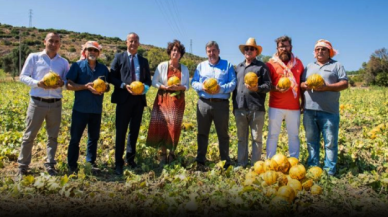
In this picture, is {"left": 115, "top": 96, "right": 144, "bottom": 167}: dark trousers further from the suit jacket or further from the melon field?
A: the melon field

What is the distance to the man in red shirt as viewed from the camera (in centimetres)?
482

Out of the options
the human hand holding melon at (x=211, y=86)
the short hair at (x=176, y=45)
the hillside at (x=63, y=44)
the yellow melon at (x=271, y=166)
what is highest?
the hillside at (x=63, y=44)

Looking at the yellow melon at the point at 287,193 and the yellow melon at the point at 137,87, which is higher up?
the yellow melon at the point at 137,87

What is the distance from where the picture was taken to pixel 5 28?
80.0 m

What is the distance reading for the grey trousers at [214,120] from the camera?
5.10m

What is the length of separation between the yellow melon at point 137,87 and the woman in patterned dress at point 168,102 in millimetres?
413

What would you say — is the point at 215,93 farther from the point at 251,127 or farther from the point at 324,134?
the point at 324,134

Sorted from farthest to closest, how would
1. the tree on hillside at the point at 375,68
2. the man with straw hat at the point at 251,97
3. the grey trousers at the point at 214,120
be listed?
the tree on hillside at the point at 375,68
the grey trousers at the point at 214,120
the man with straw hat at the point at 251,97

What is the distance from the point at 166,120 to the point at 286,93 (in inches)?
82.4

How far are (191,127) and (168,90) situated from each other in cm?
320

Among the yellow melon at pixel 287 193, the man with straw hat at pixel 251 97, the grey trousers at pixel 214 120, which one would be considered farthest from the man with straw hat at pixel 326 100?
the yellow melon at pixel 287 193

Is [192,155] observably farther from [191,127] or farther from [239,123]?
[191,127]

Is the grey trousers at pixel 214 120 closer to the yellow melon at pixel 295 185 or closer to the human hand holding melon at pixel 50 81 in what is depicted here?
the yellow melon at pixel 295 185

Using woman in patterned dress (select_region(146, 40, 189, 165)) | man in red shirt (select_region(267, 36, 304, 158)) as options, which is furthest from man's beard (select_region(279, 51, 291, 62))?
woman in patterned dress (select_region(146, 40, 189, 165))
